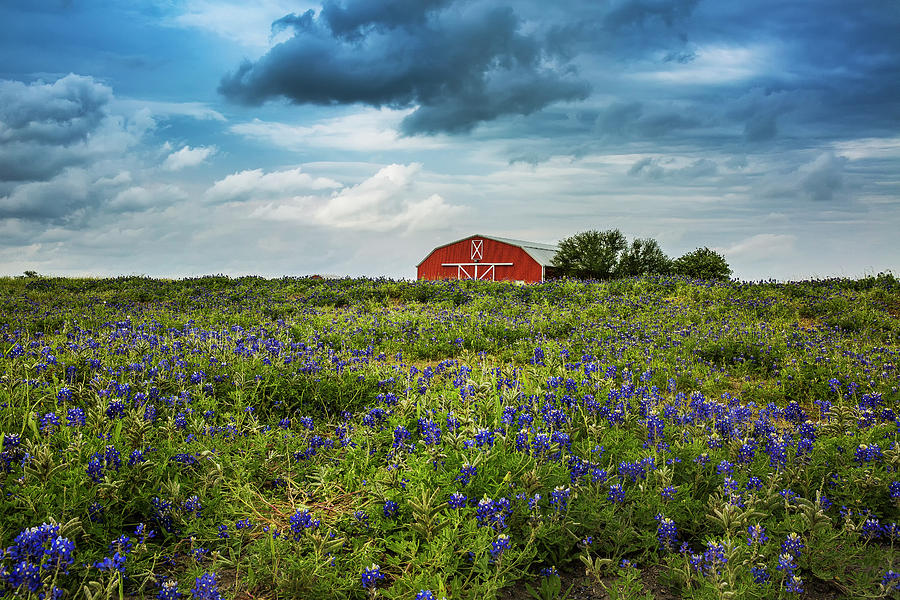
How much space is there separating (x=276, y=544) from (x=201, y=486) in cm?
119

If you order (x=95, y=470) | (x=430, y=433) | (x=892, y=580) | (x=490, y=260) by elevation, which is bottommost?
A: (x=892, y=580)

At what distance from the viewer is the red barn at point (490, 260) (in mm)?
52500

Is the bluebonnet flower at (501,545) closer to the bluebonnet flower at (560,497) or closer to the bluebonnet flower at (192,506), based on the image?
the bluebonnet flower at (560,497)

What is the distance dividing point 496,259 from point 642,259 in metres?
15.4

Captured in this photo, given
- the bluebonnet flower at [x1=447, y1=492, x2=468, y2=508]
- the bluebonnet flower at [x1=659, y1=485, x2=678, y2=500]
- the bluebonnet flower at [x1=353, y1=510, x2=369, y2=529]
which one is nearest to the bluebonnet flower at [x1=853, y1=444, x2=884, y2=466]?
the bluebonnet flower at [x1=659, y1=485, x2=678, y2=500]

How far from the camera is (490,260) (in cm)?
5419

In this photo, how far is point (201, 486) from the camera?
442 centimetres

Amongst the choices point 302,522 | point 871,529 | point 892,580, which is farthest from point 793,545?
point 302,522

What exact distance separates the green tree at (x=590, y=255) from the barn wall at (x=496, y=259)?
5.49m

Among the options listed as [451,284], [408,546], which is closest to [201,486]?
Answer: [408,546]

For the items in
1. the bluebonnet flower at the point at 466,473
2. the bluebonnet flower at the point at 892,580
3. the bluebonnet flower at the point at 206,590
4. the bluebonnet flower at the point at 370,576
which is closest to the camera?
the bluebonnet flower at the point at 206,590

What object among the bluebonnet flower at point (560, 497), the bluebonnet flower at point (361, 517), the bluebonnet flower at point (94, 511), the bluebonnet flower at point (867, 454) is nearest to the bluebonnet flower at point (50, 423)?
the bluebonnet flower at point (94, 511)

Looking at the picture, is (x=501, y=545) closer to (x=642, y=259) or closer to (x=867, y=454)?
(x=867, y=454)

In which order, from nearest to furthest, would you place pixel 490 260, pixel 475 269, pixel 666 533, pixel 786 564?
pixel 786 564 → pixel 666 533 → pixel 490 260 → pixel 475 269
